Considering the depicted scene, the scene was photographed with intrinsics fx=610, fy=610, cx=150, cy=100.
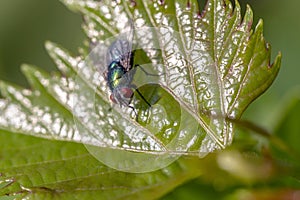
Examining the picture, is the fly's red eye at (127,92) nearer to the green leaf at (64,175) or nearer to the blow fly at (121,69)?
the blow fly at (121,69)

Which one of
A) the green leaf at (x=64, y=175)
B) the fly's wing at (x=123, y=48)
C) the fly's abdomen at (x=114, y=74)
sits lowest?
the green leaf at (x=64, y=175)

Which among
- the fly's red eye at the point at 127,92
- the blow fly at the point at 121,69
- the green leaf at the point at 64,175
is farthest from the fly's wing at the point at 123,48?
the green leaf at the point at 64,175

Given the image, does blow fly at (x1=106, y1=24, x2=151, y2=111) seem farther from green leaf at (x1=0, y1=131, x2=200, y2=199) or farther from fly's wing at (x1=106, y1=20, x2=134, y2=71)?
green leaf at (x1=0, y1=131, x2=200, y2=199)

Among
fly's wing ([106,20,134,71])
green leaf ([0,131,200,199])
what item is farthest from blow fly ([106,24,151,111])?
green leaf ([0,131,200,199])

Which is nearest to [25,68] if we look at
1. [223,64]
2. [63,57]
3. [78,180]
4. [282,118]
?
[63,57]

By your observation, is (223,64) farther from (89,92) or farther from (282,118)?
(282,118)

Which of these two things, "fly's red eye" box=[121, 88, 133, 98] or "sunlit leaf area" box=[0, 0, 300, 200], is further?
"fly's red eye" box=[121, 88, 133, 98]

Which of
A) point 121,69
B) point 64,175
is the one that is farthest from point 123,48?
point 64,175
